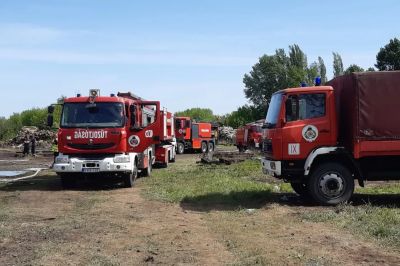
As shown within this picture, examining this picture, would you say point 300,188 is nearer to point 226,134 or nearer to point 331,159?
point 331,159

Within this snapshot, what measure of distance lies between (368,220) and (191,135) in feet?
98.3

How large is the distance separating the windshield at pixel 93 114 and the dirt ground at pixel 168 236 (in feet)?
11.2

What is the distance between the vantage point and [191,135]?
3925 cm

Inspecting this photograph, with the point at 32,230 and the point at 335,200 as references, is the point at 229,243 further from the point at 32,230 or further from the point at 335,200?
the point at 335,200

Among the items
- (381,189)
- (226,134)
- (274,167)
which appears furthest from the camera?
(226,134)

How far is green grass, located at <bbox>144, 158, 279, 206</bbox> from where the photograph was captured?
1299cm

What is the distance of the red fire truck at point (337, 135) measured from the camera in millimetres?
11477

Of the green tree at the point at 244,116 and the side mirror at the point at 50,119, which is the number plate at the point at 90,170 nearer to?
the side mirror at the point at 50,119

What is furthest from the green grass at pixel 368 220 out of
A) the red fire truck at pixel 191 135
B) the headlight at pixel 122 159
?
the red fire truck at pixel 191 135

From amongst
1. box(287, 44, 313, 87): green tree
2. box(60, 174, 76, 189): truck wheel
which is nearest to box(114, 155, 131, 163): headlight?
box(60, 174, 76, 189): truck wheel

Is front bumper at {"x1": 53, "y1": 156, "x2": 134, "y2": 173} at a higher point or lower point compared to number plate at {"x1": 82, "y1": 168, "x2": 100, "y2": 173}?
higher

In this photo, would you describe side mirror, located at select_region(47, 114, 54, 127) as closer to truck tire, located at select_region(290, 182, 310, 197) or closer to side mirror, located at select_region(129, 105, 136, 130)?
side mirror, located at select_region(129, 105, 136, 130)

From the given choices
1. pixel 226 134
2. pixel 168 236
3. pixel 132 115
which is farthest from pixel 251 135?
pixel 226 134

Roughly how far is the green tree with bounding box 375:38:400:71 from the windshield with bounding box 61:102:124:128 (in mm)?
45405
